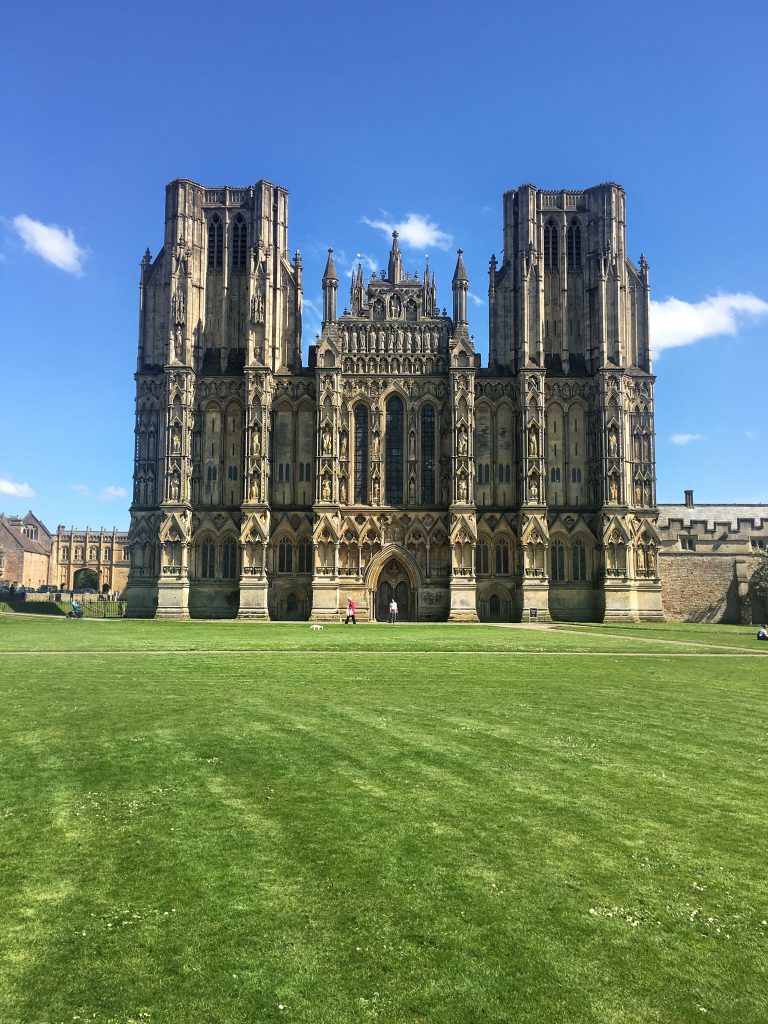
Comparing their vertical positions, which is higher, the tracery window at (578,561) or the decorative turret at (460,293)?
the decorative turret at (460,293)

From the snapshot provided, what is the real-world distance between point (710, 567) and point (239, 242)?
5008cm

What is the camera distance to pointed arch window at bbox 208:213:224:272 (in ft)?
227

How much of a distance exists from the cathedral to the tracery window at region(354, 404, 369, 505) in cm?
18

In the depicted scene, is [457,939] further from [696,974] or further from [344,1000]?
[696,974]

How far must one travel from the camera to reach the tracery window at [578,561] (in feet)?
213

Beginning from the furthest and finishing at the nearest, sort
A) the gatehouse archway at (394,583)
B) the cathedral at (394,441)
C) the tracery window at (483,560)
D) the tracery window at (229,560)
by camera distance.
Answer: the tracery window at (483,560) < the tracery window at (229,560) < the gatehouse archway at (394,583) < the cathedral at (394,441)

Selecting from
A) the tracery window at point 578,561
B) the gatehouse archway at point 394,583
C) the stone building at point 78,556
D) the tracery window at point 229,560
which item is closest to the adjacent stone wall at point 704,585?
the tracery window at point 578,561

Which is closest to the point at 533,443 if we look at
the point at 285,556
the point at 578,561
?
the point at 578,561

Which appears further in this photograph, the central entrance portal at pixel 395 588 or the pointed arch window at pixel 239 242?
the pointed arch window at pixel 239 242

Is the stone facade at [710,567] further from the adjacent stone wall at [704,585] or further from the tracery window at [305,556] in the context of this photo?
the tracery window at [305,556]

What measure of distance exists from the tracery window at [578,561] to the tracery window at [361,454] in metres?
17.5

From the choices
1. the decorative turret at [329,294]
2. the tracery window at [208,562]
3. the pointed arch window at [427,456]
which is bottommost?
the tracery window at [208,562]

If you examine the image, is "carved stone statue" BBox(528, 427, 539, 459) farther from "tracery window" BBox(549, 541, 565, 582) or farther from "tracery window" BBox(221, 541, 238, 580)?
"tracery window" BBox(221, 541, 238, 580)

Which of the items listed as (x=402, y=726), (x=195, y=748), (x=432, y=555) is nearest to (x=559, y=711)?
(x=402, y=726)
